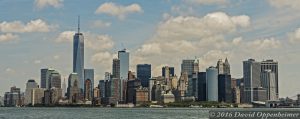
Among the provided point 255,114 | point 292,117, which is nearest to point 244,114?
point 255,114

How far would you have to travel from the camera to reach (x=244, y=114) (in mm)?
35750

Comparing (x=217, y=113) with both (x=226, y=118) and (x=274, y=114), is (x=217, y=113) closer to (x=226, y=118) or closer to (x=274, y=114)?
(x=226, y=118)

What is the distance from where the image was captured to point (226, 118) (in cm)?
3578

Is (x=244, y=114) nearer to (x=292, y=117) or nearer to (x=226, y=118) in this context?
(x=226, y=118)

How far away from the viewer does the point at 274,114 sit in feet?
123

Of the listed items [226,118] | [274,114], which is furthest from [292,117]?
[226,118]

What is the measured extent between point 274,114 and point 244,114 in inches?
115

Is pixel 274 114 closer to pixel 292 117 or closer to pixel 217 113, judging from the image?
pixel 292 117

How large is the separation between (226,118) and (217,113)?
2.34ft

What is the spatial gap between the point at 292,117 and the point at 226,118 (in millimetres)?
4576

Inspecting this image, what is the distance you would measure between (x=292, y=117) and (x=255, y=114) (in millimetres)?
2511

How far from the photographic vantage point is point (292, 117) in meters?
36.7

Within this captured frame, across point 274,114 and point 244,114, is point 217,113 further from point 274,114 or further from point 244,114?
point 274,114

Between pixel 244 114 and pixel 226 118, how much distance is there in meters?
1.19
